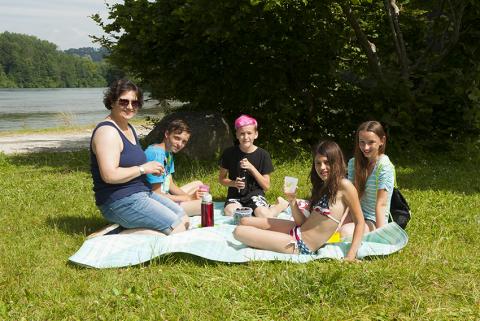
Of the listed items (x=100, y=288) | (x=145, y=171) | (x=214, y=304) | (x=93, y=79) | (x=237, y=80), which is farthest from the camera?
(x=93, y=79)

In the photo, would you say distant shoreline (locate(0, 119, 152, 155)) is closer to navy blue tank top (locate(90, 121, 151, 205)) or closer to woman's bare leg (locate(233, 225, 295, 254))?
navy blue tank top (locate(90, 121, 151, 205))

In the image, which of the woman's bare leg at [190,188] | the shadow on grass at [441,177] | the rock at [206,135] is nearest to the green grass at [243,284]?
the woman's bare leg at [190,188]

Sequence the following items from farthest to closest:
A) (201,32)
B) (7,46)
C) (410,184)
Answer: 1. (7,46)
2. (201,32)
3. (410,184)

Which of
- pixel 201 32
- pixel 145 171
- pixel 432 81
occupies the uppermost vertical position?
pixel 201 32

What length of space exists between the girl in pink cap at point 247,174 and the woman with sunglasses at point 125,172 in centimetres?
103

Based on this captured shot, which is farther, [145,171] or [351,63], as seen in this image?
[351,63]

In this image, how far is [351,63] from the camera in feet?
38.9

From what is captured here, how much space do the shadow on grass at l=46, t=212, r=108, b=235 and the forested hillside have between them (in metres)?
108

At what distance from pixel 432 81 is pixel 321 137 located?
8.15 feet

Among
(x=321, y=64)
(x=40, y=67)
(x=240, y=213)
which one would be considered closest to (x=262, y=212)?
(x=240, y=213)

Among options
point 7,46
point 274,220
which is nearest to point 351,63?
point 274,220

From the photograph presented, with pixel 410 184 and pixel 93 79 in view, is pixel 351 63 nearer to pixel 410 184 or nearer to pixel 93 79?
pixel 410 184

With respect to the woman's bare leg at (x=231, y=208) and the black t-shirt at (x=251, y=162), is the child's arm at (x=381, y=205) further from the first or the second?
the woman's bare leg at (x=231, y=208)

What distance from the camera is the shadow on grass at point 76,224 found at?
598cm
